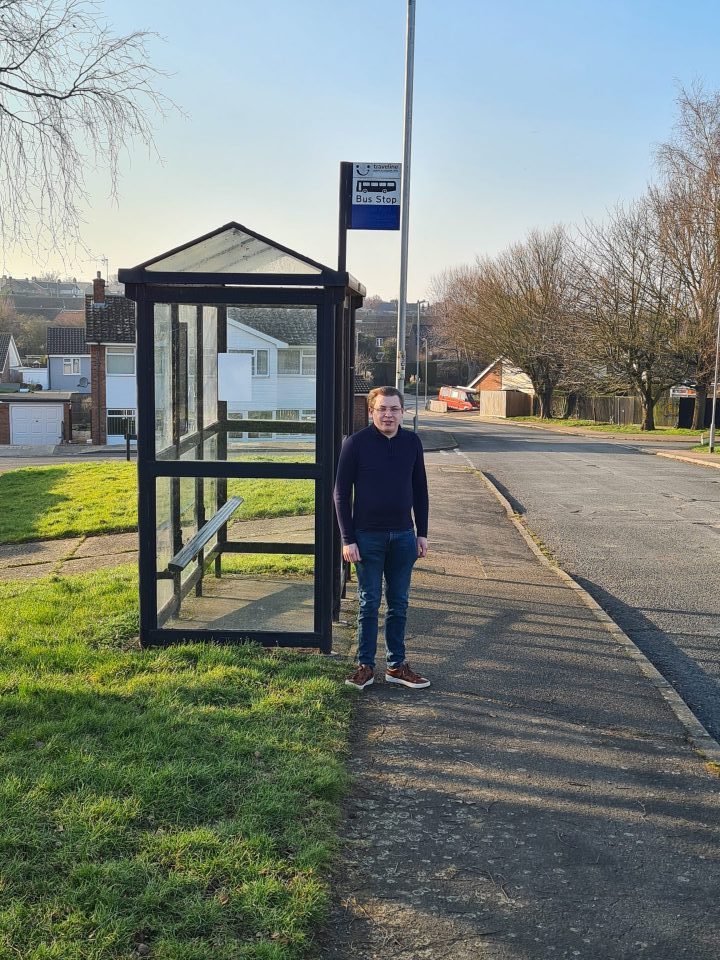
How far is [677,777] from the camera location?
4738 millimetres

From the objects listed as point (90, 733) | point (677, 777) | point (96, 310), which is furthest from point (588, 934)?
point (96, 310)

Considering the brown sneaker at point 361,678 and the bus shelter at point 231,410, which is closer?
the brown sneaker at point 361,678

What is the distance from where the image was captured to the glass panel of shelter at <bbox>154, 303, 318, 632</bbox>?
21.4 feet

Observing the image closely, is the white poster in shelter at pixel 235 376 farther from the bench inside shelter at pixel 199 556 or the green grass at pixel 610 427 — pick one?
the green grass at pixel 610 427

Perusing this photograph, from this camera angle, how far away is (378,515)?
19.2 feet

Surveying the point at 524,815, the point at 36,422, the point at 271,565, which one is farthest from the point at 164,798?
the point at 36,422

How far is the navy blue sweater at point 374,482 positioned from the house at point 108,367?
4652cm

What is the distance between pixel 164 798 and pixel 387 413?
2620 millimetres

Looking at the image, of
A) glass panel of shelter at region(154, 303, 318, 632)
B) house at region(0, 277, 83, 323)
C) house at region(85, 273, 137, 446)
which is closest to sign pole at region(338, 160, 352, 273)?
glass panel of shelter at region(154, 303, 318, 632)

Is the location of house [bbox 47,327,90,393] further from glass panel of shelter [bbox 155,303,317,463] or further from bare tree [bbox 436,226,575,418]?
glass panel of shelter [bbox 155,303,317,463]

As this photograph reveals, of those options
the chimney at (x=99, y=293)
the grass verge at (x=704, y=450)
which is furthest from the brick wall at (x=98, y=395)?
the grass verge at (x=704, y=450)

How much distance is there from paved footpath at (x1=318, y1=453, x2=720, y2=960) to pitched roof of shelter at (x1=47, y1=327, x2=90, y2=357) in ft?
234

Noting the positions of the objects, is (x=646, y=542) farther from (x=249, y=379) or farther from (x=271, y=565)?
(x=249, y=379)

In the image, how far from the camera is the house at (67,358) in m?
74.2
